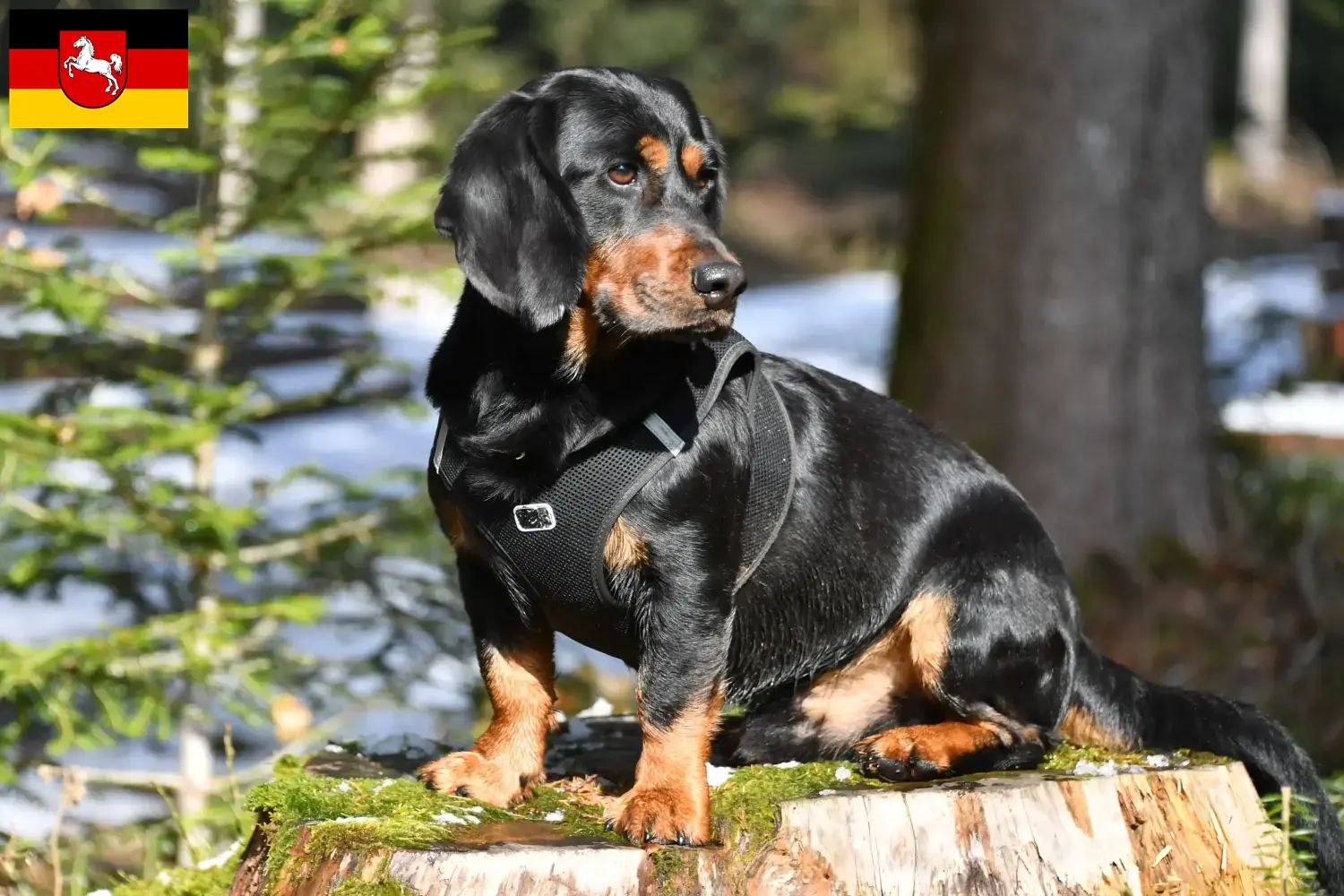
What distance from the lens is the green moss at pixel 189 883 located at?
3.68 meters

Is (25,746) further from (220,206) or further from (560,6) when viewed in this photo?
(560,6)

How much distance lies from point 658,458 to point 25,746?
4.24 meters

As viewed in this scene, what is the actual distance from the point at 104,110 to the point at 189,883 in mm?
2544

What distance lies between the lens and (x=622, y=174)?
309 centimetres

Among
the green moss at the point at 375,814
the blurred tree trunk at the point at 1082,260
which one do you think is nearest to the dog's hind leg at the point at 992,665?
the green moss at the point at 375,814

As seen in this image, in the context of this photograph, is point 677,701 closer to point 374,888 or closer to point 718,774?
point 718,774

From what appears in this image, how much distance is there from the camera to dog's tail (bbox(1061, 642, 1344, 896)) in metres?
3.44

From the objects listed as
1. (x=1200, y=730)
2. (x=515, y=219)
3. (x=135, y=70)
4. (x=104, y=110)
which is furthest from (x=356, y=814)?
Answer: (x=135, y=70)

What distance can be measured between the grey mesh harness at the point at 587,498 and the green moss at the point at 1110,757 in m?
0.89

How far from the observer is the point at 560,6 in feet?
72.4

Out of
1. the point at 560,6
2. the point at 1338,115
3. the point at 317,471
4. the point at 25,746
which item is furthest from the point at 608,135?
the point at 1338,115

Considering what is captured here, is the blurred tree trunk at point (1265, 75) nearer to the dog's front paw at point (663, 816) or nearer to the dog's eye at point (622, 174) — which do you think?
the dog's eye at point (622, 174)

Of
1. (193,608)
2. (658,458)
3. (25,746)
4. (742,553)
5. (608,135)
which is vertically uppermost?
(608,135)

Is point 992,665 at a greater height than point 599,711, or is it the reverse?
point 992,665
